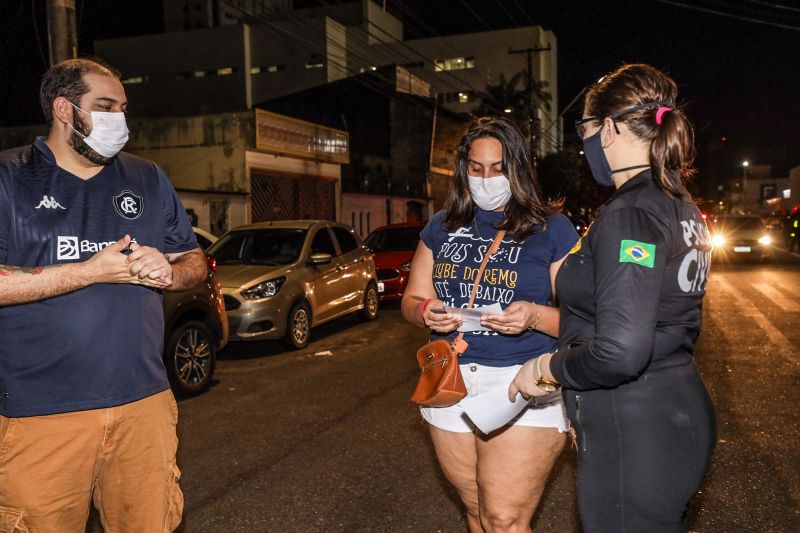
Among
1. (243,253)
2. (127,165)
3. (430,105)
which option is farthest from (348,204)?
(127,165)

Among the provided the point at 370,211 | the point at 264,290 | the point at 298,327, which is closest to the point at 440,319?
the point at 264,290

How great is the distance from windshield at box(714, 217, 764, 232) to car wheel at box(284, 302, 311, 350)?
68.8 feet

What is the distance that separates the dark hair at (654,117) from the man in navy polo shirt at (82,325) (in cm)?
158

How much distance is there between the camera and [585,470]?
6.89 ft

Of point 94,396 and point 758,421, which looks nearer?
point 94,396

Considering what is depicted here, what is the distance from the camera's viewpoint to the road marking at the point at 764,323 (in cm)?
898

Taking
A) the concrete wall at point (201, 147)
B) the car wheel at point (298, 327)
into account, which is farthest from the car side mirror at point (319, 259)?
the concrete wall at point (201, 147)

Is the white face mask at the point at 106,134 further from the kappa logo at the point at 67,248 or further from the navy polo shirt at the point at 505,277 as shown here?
the navy polo shirt at the point at 505,277

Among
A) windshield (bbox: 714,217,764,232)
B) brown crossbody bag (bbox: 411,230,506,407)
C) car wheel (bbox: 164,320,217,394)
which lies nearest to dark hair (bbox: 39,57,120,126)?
brown crossbody bag (bbox: 411,230,506,407)

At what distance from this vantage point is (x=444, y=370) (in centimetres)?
269

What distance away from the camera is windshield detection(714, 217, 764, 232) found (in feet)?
84.4

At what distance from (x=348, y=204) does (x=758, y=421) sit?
82.0ft

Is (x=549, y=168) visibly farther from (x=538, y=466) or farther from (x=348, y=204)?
(x=538, y=466)

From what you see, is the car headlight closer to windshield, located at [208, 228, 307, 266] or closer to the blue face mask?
windshield, located at [208, 228, 307, 266]
